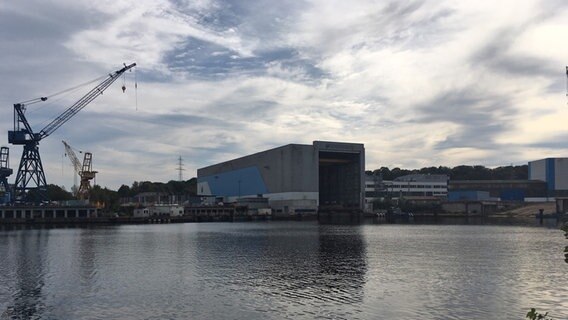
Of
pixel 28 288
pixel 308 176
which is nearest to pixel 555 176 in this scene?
pixel 308 176

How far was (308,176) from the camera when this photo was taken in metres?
149

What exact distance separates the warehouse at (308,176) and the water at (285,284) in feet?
323

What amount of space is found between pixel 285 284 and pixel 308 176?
11950 cm

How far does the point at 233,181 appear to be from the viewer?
186m

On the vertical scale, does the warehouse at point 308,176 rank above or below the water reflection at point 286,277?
above

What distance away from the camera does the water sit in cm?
2338

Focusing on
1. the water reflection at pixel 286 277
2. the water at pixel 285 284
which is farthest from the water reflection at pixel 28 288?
the water reflection at pixel 286 277

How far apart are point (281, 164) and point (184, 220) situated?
1240 inches

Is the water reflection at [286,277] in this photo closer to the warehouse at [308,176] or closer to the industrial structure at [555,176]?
the warehouse at [308,176]

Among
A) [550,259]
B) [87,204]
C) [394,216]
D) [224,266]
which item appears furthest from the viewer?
[394,216]

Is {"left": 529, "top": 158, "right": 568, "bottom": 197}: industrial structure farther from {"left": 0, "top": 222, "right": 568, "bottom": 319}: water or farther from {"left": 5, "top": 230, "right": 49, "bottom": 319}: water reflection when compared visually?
{"left": 5, "top": 230, "right": 49, "bottom": 319}: water reflection

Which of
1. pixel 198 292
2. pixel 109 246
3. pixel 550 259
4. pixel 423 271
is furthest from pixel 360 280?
pixel 109 246

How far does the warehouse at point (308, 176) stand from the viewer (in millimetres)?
148625

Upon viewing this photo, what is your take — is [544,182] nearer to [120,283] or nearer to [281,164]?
[281,164]
